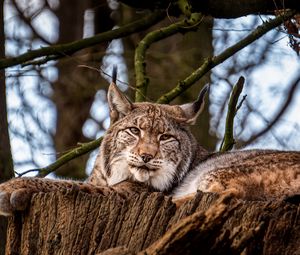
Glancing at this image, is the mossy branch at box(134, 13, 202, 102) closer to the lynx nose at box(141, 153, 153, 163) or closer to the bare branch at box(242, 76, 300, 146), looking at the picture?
the lynx nose at box(141, 153, 153, 163)

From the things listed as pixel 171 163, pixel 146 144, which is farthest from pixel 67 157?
pixel 171 163

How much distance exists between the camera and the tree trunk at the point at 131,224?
445 cm

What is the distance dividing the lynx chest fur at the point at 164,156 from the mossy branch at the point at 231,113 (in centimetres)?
22

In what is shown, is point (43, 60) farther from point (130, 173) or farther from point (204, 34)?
point (204, 34)

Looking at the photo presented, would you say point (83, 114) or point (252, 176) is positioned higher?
point (252, 176)

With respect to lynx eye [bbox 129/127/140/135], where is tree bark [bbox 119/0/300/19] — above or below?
above

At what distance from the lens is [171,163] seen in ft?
22.1

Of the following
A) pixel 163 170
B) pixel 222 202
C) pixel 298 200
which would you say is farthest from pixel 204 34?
pixel 222 202

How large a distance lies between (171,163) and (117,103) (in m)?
0.64

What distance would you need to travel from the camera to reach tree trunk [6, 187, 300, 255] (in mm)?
4453

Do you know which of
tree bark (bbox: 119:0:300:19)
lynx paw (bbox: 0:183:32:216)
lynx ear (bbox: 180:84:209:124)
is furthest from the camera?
lynx ear (bbox: 180:84:209:124)

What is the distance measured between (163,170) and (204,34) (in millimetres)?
3961

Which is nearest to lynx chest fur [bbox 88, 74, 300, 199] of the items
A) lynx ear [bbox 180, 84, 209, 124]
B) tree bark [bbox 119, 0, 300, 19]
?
lynx ear [bbox 180, 84, 209, 124]

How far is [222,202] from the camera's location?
4039mm
